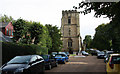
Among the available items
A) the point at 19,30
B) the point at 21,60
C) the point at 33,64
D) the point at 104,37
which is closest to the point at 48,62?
the point at 33,64

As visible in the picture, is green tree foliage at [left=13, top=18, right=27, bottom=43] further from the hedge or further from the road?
the road

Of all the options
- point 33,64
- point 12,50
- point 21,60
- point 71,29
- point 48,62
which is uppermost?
point 71,29

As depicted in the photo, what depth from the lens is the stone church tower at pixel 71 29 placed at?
69562 millimetres

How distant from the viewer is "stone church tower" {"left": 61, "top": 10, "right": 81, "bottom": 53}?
6956 centimetres

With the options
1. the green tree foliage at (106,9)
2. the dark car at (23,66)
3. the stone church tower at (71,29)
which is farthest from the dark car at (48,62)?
the stone church tower at (71,29)

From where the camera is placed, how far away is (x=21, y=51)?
20.0 meters

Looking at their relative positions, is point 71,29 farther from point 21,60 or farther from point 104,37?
point 21,60

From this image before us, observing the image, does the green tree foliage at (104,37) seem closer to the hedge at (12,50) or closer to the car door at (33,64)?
the car door at (33,64)

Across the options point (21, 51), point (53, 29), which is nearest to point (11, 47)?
point (21, 51)

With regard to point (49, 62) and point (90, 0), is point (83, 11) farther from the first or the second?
point (49, 62)

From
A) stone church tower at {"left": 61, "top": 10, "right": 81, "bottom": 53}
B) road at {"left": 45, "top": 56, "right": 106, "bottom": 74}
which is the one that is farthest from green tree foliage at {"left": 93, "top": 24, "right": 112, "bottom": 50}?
stone church tower at {"left": 61, "top": 10, "right": 81, "bottom": 53}

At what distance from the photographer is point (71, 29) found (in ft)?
230

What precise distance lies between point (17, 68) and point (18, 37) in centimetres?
2555

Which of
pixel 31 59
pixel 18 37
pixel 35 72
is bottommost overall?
pixel 35 72
